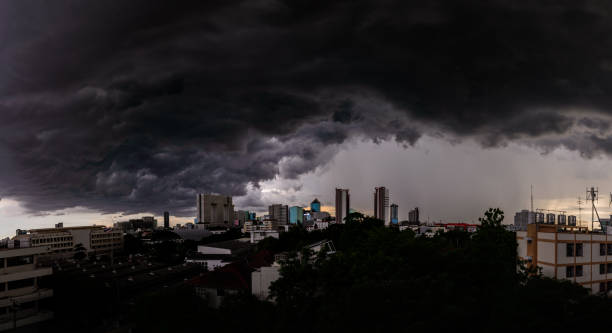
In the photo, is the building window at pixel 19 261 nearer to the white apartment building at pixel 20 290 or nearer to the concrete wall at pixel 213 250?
the white apartment building at pixel 20 290

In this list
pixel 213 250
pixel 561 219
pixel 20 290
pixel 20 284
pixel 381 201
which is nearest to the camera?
pixel 20 290

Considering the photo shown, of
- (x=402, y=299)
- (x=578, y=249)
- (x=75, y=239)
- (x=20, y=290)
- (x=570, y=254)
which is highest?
(x=402, y=299)

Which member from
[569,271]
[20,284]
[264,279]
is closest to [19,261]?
[20,284]

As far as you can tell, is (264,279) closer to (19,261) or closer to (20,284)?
(20,284)

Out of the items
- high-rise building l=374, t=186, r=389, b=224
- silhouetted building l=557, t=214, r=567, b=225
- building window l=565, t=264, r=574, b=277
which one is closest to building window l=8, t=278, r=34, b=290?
building window l=565, t=264, r=574, b=277

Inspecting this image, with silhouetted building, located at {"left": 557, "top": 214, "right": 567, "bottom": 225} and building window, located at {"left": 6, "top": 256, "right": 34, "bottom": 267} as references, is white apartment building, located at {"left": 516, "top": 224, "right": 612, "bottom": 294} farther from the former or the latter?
building window, located at {"left": 6, "top": 256, "right": 34, "bottom": 267}

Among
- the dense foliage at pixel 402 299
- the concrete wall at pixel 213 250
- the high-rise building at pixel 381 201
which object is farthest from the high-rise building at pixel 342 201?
the dense foliage at pixel 402 299
